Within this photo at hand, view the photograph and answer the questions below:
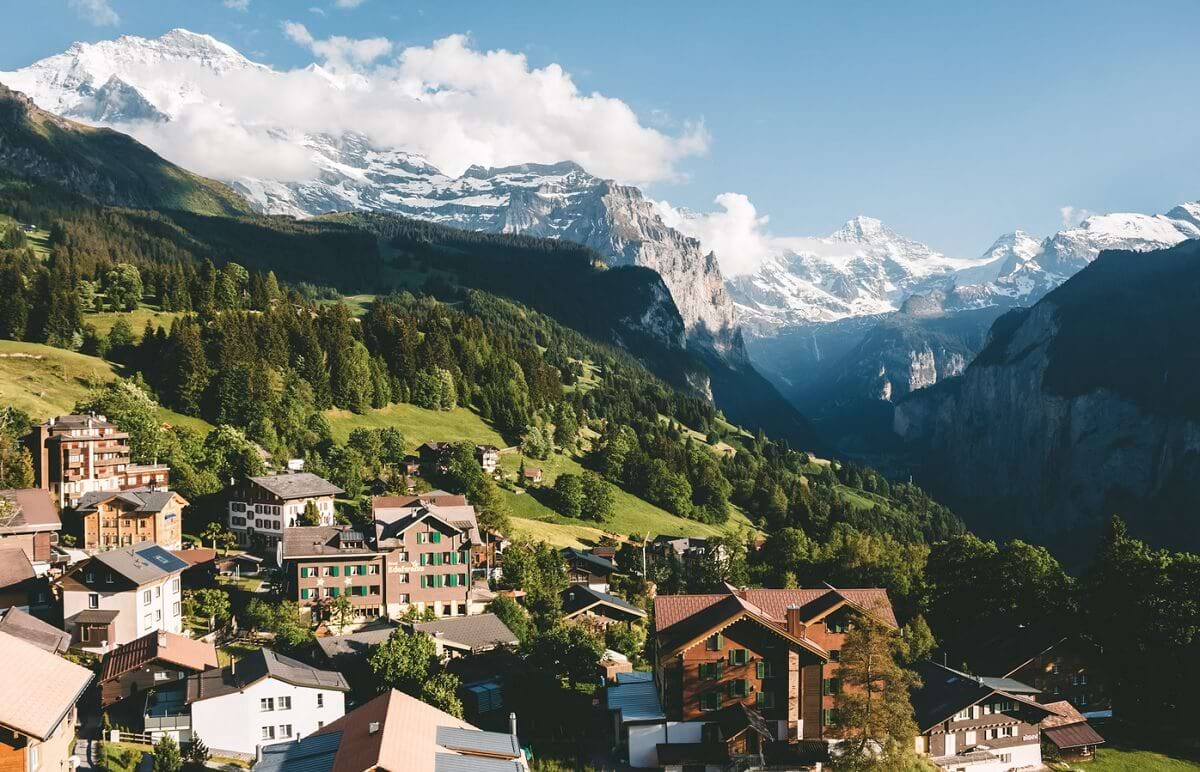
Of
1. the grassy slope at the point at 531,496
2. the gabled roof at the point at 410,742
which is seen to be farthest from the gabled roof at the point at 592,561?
the gabled roof at the point at 410,742

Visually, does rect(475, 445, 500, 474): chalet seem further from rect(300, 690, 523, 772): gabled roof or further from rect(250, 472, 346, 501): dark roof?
rect(300, 690, 523, 772): gabled roof

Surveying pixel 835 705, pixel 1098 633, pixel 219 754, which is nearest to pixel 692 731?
pixel 835 705

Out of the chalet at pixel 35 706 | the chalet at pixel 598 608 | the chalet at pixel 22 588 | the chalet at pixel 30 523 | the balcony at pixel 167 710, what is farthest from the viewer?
the chalet at pixel 598 608

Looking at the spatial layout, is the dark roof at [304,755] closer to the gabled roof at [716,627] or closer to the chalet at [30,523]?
the gabled roof at [716,627]

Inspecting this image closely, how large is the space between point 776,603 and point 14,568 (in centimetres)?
5688

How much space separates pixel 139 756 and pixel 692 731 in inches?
1246

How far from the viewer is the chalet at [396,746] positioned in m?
39.0

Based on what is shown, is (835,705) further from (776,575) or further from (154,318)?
(154,318)

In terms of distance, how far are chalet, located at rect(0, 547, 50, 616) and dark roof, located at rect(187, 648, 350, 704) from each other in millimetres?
19903

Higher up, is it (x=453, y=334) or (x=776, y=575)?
(x=453, y=334)

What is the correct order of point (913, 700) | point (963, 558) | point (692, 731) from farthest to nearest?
1. point (963, 558)
2. point (913, 700)
3. point (692, 731)

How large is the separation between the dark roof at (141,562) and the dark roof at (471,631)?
1948cm

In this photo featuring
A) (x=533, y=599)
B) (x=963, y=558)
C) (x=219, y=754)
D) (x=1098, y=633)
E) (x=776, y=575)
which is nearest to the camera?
(x=219, y=754)

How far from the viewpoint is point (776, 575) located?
114438 mm
